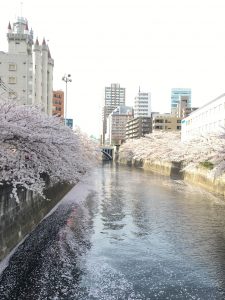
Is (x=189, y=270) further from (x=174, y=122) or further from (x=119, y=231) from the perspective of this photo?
(x=174, y=122)

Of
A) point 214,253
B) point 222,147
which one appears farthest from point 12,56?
point 214,253

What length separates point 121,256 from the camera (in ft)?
51.1

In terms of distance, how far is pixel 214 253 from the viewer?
53.0 ft

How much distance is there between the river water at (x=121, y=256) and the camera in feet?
39.8

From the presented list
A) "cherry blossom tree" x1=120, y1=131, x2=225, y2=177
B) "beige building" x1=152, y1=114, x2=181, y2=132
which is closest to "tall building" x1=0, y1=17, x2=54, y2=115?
"cherry blossom tree" x1=120, y1=131, x2=225, y2=177

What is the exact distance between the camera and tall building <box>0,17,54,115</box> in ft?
214

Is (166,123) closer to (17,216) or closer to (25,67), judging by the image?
(25,67)

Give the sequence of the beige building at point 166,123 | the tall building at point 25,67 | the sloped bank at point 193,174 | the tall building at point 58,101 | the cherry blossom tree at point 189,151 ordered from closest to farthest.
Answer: the cherry blossom tree at point 189,151
the sloped bank at point 193,174
the tall building at point 25,67
the tall building at point 58,101
the beige building at point 166,123

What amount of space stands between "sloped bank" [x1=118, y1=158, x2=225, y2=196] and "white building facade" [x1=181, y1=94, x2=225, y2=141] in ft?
19.2

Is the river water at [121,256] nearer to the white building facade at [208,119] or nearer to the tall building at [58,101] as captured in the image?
the white building facade at [208,119]

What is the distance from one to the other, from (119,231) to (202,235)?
4.42m

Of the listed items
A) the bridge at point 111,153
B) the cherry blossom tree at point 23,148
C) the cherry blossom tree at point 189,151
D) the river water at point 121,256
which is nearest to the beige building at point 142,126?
the bridge at point 111,153

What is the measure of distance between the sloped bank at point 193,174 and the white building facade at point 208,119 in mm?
5855

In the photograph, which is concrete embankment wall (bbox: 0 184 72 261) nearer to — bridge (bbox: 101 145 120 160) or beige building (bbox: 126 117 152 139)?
beige building (bbox: 126 117 152 139)
